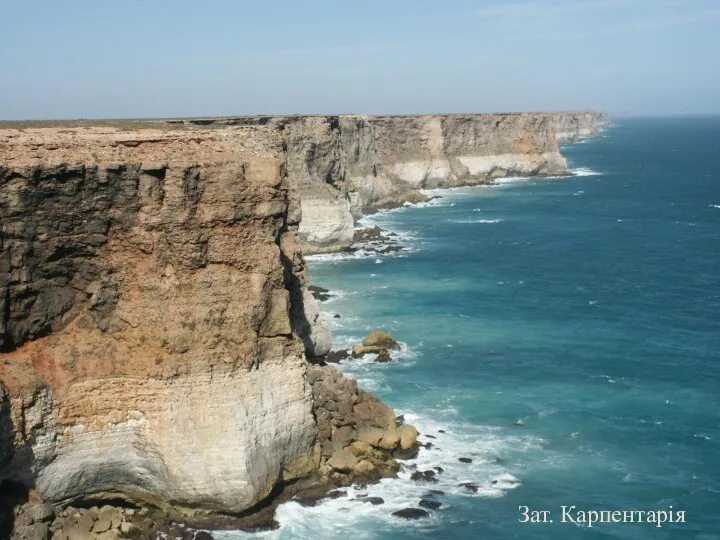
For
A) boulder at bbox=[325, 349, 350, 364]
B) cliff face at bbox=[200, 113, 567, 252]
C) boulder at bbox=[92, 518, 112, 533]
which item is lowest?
boulder at bbox=[92, 518, 112, 533]

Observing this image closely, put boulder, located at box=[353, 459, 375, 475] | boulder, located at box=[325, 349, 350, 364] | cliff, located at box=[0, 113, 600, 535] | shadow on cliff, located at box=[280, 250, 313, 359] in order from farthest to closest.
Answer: boulder, located at box=[325, 349, 350, 364]
shadow on cliff, located at box=[280, 250, 313, 359]
boulder, located at box=[353, 459, 375, 475]
cliff, located at box=[0, 113, 600, 535]

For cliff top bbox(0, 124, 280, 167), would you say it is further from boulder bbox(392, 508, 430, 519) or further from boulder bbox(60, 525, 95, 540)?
boulder bbox(392, 508, 430, 519)

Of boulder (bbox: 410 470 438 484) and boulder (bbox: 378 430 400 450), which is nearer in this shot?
boulder (bbox: 410 470 438 484)

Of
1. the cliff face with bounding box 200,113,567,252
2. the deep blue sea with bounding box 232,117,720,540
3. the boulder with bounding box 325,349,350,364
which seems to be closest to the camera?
the deep blue sea with bounding box 232,117,720,540

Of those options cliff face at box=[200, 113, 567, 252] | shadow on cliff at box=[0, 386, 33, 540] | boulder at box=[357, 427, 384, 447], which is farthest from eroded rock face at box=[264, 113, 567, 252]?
shadow on cliff at box=[0, 386, 33, 540]

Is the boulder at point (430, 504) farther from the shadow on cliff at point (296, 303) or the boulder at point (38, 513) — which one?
the boulder at point (38, 513)

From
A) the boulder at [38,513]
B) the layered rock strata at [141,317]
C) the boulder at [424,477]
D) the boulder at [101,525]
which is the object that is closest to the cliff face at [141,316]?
Answer: the layered rock strata at [141,317]

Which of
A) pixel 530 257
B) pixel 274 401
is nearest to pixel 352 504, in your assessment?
pixel 274 401
